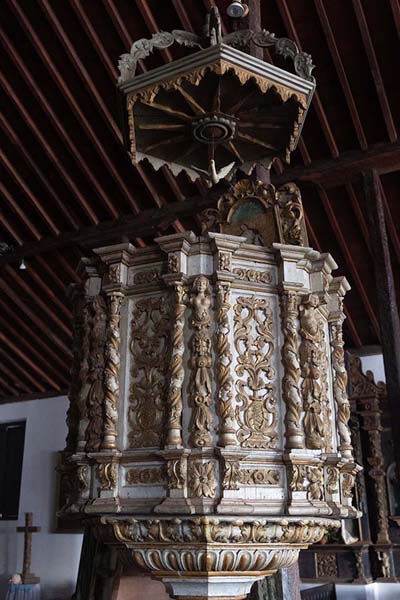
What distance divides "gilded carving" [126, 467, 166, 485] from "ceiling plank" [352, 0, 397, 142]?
5.89 metres

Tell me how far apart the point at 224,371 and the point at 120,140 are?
5.82 meters

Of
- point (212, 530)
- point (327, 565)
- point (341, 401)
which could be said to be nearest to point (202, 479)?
point (212, 530)

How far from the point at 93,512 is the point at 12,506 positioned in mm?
9867

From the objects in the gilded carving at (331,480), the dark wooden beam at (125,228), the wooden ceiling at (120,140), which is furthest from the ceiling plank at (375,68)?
the gilded carving at (331,480)

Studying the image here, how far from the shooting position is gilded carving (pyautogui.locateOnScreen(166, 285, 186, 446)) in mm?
3568

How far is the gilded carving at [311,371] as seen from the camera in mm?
3734

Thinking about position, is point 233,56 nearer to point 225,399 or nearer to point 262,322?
point 262,322

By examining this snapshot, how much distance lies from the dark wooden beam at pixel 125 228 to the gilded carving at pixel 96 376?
5.39m

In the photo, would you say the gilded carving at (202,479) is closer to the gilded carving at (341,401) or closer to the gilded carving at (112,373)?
the gilded carving at (112,373)

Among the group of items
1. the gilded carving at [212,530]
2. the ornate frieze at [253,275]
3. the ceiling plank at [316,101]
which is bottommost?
the gilded carving at [212,530]

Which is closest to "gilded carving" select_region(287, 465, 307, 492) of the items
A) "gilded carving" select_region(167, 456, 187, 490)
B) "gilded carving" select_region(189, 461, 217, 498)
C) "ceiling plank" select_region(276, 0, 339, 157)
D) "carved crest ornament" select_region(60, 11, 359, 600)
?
"carved crest ornament" select_region(60, 11, 359, 600)

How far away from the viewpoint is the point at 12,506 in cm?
1261

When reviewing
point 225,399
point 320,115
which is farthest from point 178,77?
point 320,115

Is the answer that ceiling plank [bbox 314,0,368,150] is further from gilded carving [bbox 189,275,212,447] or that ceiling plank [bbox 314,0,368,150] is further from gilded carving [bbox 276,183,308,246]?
gilded carving [bbox 189,275,212,447]
